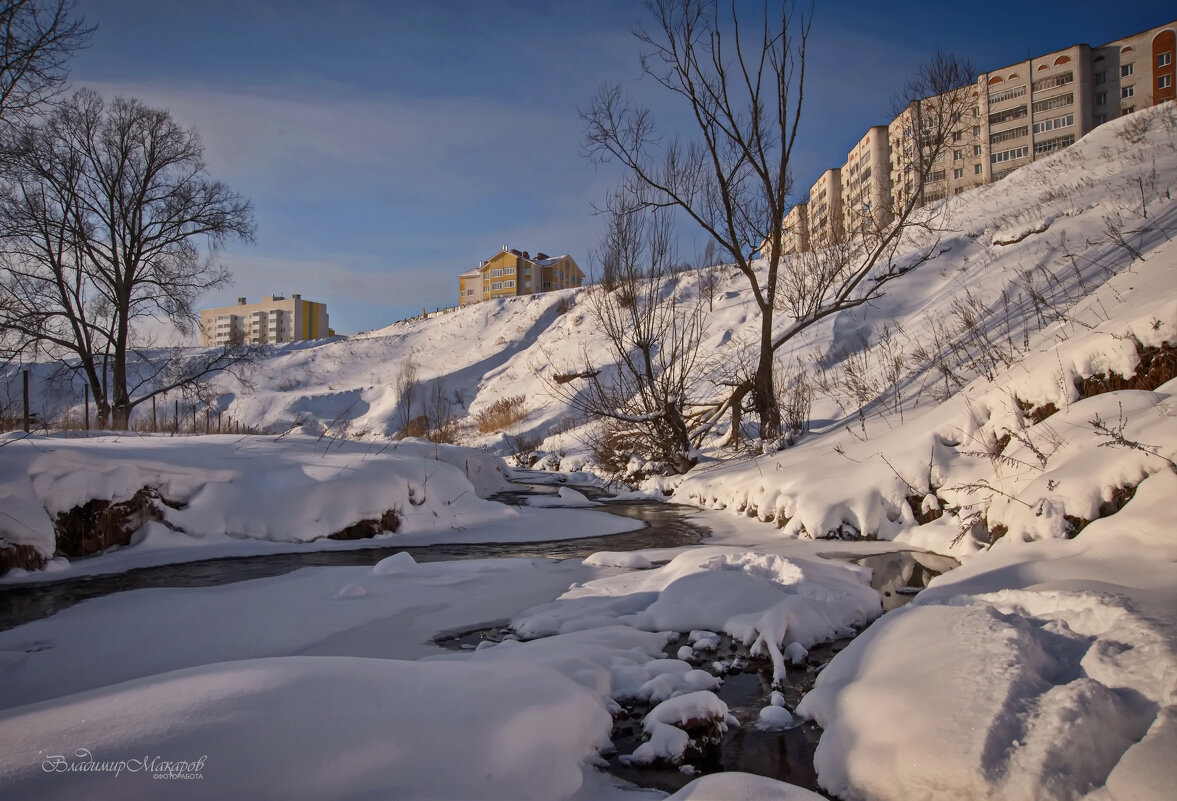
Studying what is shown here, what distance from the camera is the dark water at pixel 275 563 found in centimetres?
425

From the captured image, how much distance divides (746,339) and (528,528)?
1532 centimetres

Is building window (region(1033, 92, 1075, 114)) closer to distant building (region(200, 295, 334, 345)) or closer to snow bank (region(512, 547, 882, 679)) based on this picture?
snow bank (region(512, 547, 882, 679))

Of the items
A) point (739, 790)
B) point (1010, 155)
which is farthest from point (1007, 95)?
point (739, 790)

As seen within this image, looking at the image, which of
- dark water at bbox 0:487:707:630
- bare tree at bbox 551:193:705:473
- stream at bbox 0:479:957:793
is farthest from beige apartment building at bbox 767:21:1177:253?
stream at bbox 0:479:957:793

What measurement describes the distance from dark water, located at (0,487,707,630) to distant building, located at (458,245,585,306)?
63940 mm

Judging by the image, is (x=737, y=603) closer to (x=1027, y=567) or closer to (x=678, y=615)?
(x=678, y=615)

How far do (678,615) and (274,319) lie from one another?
11840 cm

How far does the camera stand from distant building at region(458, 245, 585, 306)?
70.4m

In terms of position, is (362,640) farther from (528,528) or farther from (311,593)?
(528,528)

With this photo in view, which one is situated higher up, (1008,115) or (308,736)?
(1008,115)

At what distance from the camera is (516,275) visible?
231 ft

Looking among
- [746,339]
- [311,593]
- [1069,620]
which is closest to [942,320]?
[746,339]

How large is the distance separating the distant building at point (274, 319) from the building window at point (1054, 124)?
96599mm

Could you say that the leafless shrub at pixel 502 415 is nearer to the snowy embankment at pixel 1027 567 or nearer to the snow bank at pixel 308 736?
the snowy embankment at pixel 1027 567
